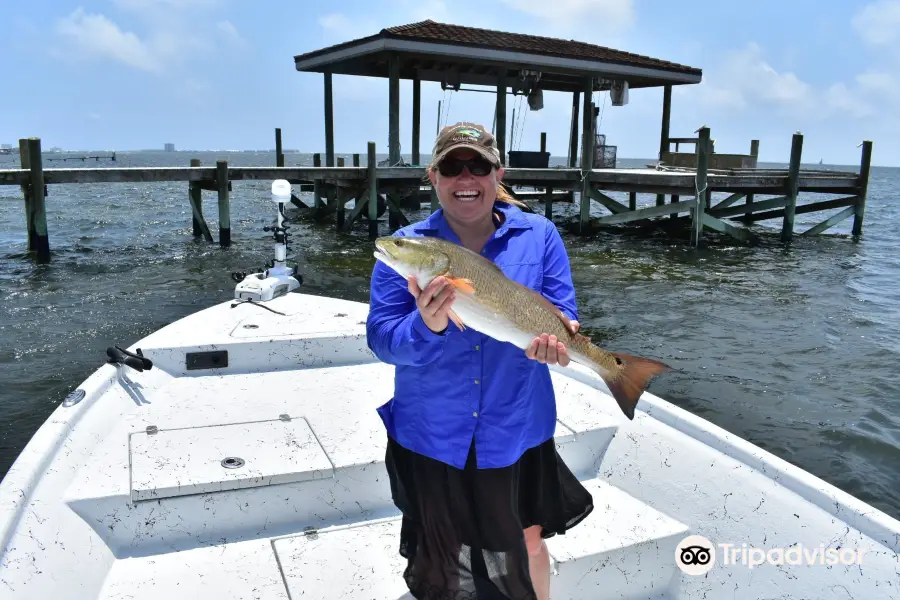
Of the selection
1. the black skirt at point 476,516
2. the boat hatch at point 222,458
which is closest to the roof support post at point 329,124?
the boat hatch at point 222,458

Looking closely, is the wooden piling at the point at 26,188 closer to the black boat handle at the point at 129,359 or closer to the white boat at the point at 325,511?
the black boat handle at the point at 129,359

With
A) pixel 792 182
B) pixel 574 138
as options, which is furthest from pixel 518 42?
pixel 792 182

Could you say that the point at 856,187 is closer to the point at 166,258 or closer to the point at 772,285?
the point at 772,285

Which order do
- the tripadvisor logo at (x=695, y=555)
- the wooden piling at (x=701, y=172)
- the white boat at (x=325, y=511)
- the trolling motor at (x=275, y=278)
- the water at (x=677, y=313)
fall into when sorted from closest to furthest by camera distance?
the white boat at (x=325, y=511) → the tripadvisor logo at (x=695, y=555) → the trolling motor at (x=275, y=278) → the water at (x=677, y=313) → the wooden piling at (x=701, y=172)

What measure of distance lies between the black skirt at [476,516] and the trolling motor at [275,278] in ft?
15.1

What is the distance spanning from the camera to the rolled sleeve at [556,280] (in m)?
2.65

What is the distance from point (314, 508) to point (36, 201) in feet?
50.6

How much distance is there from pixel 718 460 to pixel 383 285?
2.41 meters

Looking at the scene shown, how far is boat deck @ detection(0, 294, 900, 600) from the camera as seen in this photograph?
10.5ft

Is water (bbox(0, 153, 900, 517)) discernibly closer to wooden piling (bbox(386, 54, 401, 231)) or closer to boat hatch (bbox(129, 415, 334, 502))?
wooden piling (bbox(386, 54, 401, 231))

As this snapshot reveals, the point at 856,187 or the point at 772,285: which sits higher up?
the point at 856,187

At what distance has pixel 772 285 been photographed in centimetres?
1576

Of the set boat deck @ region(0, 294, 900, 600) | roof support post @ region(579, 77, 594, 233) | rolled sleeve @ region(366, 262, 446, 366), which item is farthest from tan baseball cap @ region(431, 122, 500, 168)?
roof support post @ region(579, 77, 594, 233)

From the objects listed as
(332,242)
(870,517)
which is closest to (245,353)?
(870,517)
